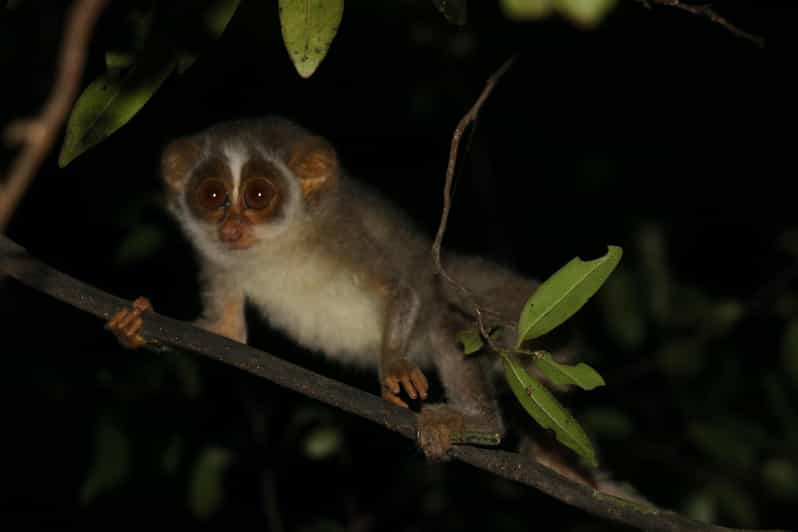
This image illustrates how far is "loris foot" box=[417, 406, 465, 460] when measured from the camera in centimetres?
349

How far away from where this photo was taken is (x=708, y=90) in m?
7.43

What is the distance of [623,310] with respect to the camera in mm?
5762

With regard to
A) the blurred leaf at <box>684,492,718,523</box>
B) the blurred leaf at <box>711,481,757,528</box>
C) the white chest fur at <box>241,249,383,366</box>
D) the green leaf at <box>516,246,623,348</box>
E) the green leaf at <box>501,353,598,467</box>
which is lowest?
the blurred leaf at <box>711,481,757,528</box>

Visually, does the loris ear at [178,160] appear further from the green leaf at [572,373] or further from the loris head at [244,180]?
the green leaf at [572,373]

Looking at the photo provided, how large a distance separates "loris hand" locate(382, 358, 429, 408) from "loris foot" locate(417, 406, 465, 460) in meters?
0.19

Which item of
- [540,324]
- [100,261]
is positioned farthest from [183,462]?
[540,324]

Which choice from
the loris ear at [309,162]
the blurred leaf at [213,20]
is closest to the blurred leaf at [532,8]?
the blurred leaf at [213,20]

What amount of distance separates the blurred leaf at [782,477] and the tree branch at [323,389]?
252cm

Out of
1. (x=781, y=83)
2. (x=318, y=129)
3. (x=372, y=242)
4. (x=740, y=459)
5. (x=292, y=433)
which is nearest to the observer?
(x=372, y=242)

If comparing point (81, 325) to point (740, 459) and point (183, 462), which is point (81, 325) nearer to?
point (183, 462)

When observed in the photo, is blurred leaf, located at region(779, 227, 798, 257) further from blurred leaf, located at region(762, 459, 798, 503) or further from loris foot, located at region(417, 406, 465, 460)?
loris foot, located at region(417, 406, 465, 460)

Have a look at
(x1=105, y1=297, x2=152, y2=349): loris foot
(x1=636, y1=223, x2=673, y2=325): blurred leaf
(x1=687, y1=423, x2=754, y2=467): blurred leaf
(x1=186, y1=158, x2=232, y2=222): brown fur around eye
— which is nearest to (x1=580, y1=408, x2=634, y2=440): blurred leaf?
(x1=687, y1=423, x2=754, y2=467): blurred leaf

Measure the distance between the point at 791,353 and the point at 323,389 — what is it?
10.5ft

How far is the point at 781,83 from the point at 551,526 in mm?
3067
